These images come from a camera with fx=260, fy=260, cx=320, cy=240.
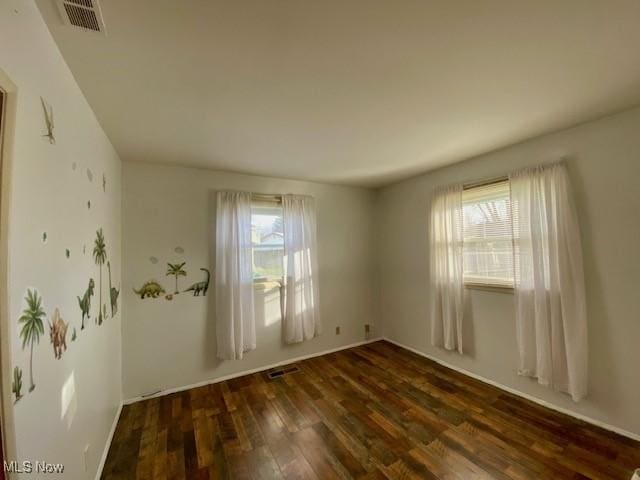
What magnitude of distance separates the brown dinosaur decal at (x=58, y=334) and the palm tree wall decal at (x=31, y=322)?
0.41 feet

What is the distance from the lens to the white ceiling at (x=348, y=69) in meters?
1.05

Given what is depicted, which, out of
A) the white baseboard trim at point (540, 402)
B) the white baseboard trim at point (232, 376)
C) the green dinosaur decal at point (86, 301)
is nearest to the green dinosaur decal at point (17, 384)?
the green dinosaur decal at point (86, 301)

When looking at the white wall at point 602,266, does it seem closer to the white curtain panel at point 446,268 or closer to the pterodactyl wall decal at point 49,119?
the white curtain panel at point 446,268

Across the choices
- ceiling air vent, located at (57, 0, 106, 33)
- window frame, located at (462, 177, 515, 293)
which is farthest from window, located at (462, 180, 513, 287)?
ceiling air vent, located at (57, 0, 106, 33)

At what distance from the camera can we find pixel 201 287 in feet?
9.53

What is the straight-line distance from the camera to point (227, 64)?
4.33 feet

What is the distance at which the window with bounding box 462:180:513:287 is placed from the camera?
2.57m

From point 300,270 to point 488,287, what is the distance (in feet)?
6.93

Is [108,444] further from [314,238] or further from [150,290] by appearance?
[314,238]

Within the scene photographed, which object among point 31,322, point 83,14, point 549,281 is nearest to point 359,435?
point 549,281

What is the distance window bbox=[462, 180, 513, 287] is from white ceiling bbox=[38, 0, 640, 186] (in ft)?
2.11

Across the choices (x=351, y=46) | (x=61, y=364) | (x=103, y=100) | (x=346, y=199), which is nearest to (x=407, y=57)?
(x=351, y=46)

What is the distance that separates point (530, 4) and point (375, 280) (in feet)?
11.6

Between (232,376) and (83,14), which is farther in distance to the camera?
(232,376)
